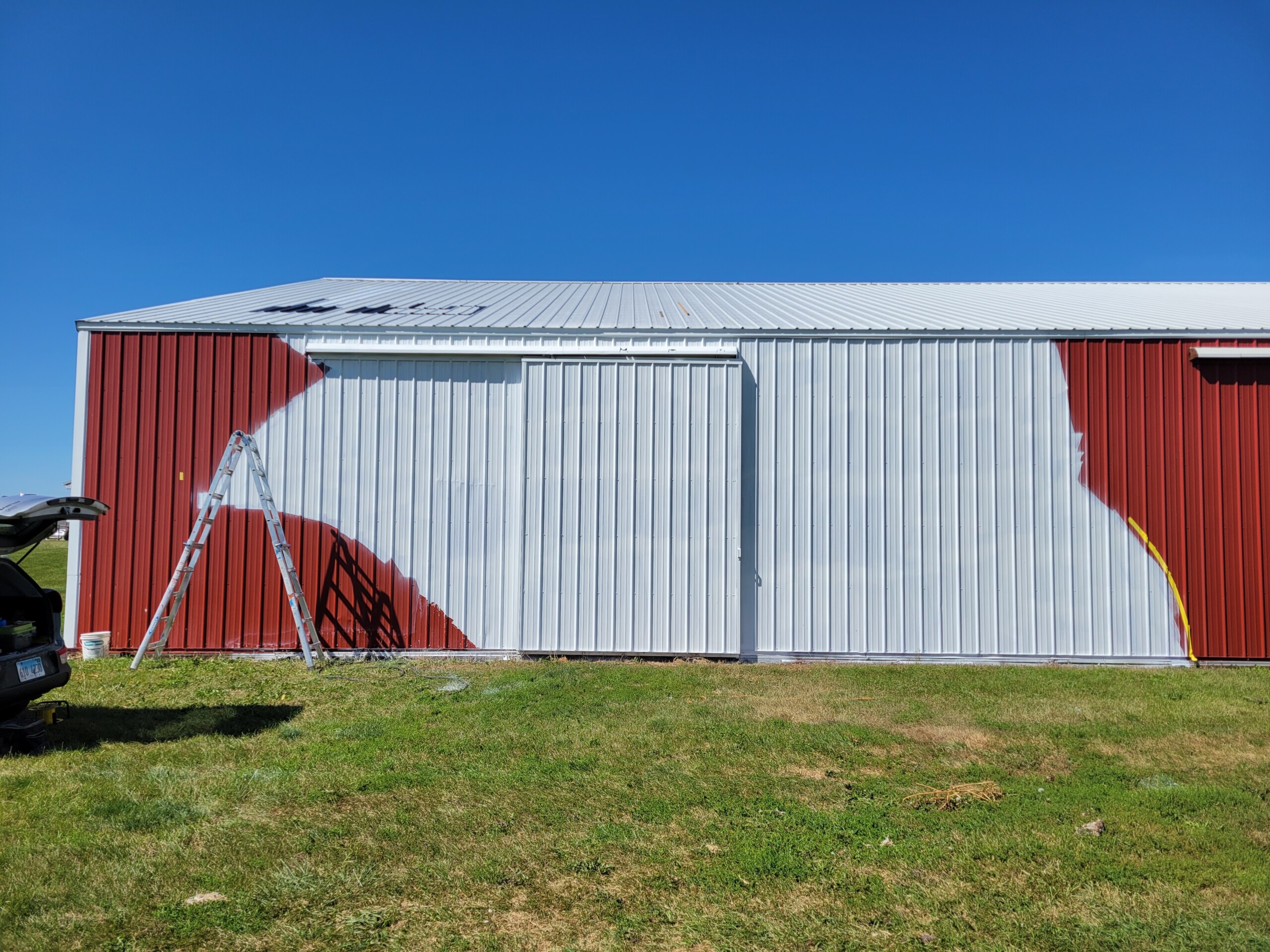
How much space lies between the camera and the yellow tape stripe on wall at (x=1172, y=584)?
9.17 meters

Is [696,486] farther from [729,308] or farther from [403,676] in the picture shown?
[403,676]

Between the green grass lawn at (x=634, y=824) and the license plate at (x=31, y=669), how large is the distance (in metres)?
0.60

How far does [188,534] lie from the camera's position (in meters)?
9.43

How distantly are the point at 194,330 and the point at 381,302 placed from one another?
9.70ft

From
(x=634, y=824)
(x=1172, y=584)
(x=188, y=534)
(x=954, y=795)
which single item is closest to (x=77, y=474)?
(x=188, y=534)

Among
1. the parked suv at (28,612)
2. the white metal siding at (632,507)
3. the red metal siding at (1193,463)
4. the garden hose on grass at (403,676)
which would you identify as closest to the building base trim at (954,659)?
the white metal siding at (632,507)

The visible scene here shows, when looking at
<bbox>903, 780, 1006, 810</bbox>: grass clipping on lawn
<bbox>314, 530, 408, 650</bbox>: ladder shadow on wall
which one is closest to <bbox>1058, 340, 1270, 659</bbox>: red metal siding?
<bbox>903, 780, 1006, 810</bbox>: grass clipping on lawn

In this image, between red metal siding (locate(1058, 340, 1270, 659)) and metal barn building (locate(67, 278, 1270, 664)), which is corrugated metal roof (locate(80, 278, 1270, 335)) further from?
red metal siding (locate(1058, 340, 1270, 659))

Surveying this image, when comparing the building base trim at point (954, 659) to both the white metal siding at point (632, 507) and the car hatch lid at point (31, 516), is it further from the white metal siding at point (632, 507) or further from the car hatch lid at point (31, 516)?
the car hatch lid at point (31, 516)

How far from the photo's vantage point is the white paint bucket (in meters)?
8.99

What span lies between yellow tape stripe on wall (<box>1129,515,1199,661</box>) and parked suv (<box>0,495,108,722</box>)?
11.5m

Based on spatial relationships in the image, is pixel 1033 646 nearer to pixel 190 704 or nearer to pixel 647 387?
pixel 647 387

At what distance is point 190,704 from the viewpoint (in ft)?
23.2

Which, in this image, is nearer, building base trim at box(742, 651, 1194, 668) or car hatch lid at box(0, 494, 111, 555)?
car hatch lid at box(0, 494, 111, 555)
